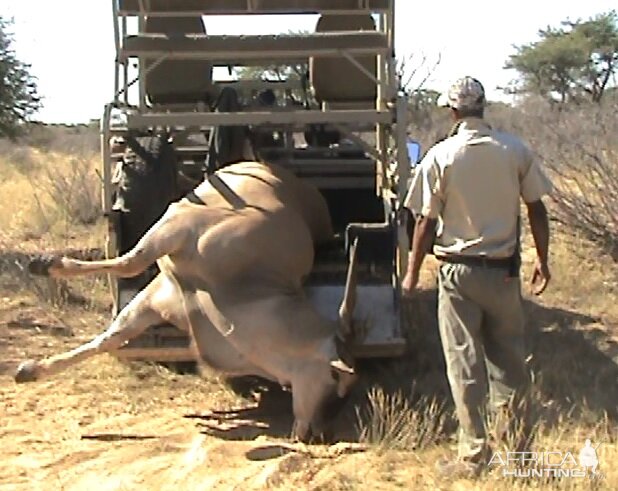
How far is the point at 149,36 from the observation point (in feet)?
25.9

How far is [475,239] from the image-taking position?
219 inches

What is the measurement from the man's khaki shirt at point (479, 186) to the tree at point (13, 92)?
1146 cm

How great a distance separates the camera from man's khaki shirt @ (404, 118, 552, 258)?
217 inches

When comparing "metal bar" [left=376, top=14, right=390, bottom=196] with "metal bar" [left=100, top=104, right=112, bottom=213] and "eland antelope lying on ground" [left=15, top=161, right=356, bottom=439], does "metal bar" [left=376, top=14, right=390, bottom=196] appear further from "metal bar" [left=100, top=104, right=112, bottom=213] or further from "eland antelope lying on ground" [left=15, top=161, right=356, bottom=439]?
"metal bar" [left=100, top=104, right=112, bottom=213]

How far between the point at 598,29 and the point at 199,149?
28433mm

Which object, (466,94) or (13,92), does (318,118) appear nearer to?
(466,94)

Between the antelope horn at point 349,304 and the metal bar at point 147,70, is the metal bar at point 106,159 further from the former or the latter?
the antelope horn at point 349,304

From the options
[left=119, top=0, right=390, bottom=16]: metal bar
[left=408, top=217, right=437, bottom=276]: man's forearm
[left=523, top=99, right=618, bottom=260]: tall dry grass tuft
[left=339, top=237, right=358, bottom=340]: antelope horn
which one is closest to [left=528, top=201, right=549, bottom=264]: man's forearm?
[left=408, top=217, right=437, bottom=276]: man's forearm

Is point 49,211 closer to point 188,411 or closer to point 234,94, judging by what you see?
point 234,94

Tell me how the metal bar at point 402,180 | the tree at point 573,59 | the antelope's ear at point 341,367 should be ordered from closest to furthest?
the antelope's ear at point 341,367, the metal bar at point 402,180, the tree at point 573,59

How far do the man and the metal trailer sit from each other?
1.11 metres

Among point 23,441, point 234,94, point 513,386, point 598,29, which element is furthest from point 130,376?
point 598,29

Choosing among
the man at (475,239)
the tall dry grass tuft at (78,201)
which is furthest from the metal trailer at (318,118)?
the tall dry grass tuft at (78,201)

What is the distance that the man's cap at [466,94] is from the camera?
5559 millimetres
